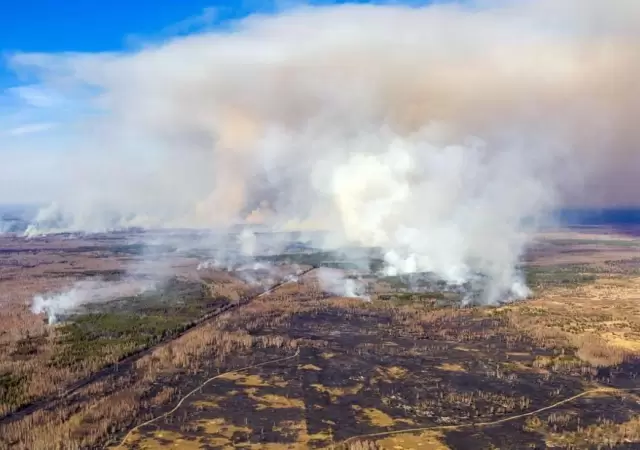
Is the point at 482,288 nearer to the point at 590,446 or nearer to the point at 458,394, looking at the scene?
the point at 458,394

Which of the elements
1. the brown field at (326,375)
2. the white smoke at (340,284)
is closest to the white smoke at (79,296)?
the brown field at (326,375)

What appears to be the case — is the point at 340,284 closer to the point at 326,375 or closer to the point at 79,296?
the point at 79,296

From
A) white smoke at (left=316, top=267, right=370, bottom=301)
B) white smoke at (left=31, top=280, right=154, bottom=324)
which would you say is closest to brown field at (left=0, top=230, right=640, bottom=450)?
white smoke at (left=31, top=280, right=154, bottom=324)

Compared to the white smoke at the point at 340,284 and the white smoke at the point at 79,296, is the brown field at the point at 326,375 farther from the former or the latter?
the white smoke at the point at 340,284

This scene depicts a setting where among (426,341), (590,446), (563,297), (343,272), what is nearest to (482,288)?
(563,297)

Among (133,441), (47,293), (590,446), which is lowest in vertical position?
(590,446)

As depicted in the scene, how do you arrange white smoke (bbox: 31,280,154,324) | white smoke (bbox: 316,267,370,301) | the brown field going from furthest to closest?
white smoke (bbox: 316,267,370,301) → white smoke (bbox: 31,280,154,324) → the brown field

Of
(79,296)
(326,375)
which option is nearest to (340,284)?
(79,296)

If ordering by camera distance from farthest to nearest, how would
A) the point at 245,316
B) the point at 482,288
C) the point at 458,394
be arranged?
the point at 482,288
the point at 245,316
the point at 458,394

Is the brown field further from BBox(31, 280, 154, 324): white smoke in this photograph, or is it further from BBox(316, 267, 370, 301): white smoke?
BBox(316, 267, 370, 301): white smoke
